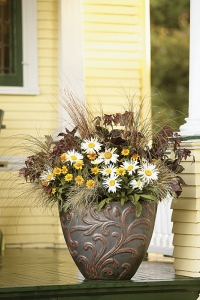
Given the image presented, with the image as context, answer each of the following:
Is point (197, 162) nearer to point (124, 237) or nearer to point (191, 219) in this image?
point (191, 219)

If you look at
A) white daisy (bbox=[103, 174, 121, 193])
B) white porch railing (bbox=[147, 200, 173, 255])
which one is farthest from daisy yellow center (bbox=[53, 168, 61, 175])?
white porch railing (bbox=[147, 200, 173, 255])

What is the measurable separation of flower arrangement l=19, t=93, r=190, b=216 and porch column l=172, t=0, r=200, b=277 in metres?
0.30

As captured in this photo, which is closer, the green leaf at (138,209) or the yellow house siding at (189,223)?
the green leaf at (138,209)

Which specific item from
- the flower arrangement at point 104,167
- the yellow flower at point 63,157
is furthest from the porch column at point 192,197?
the yellow flower at point 63,157

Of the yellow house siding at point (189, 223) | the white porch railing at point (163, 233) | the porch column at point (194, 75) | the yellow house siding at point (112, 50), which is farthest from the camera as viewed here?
the yellow house siding at point (112, 50)

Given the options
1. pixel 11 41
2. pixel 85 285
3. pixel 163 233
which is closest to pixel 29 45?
pixel 11 41

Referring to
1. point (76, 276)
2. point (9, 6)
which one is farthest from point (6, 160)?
point (76, 276)

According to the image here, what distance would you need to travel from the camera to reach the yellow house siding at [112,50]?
8250 mm

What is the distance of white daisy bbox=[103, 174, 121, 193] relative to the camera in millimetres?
4691

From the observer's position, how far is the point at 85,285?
4750mm

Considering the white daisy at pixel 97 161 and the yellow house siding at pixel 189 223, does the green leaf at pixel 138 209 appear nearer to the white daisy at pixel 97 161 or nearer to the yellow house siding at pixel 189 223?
the white daisy at pixel 97 161

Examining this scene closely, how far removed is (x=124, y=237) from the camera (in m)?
4.81

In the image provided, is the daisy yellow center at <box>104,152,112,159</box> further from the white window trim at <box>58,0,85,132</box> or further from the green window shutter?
the green window shutter

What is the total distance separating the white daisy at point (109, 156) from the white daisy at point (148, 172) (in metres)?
0.19
